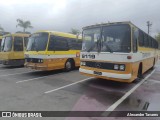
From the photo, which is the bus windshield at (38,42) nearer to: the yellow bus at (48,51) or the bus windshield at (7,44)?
the yellow bus at (48,51)

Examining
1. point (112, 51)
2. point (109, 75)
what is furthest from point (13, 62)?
point (112, 51)

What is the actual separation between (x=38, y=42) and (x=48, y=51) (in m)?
0.98

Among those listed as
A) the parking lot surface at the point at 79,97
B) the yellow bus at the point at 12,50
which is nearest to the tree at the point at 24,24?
the yellow bus at the point at 12,50

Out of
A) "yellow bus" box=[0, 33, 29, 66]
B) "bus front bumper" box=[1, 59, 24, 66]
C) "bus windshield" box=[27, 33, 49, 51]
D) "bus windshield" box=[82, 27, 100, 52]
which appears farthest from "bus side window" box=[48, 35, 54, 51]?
"bus front bumper" box=[1, 59, 24, 66]

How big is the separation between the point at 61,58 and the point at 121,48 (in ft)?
18.2

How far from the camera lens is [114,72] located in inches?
299

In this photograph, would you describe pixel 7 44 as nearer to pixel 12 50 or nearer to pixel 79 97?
pixel 12 50

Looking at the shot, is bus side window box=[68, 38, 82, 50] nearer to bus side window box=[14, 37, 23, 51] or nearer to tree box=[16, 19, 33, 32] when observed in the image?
bus side window box=[14, 37, 23, 51]

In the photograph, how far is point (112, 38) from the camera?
→ 7.76m

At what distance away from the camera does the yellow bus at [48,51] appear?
35.6 feet

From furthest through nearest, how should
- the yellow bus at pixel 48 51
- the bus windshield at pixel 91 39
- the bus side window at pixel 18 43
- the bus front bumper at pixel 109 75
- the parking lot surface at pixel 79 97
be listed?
the bus side window at pixel 18 43 → the yellow bus at pixel 48 51 → the bus windshield at pixel 91 39 → the bus front bumper at pixel 109 75 → the parking lot surface at pixel 79 97

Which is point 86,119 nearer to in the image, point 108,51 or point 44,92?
point 44,92

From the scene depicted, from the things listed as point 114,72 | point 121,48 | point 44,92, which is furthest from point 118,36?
point 44,92

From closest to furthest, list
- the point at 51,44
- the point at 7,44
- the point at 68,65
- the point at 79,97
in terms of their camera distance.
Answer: the point at 79,97, the point at 51,44, the point at 68,65, the point at 7,44
